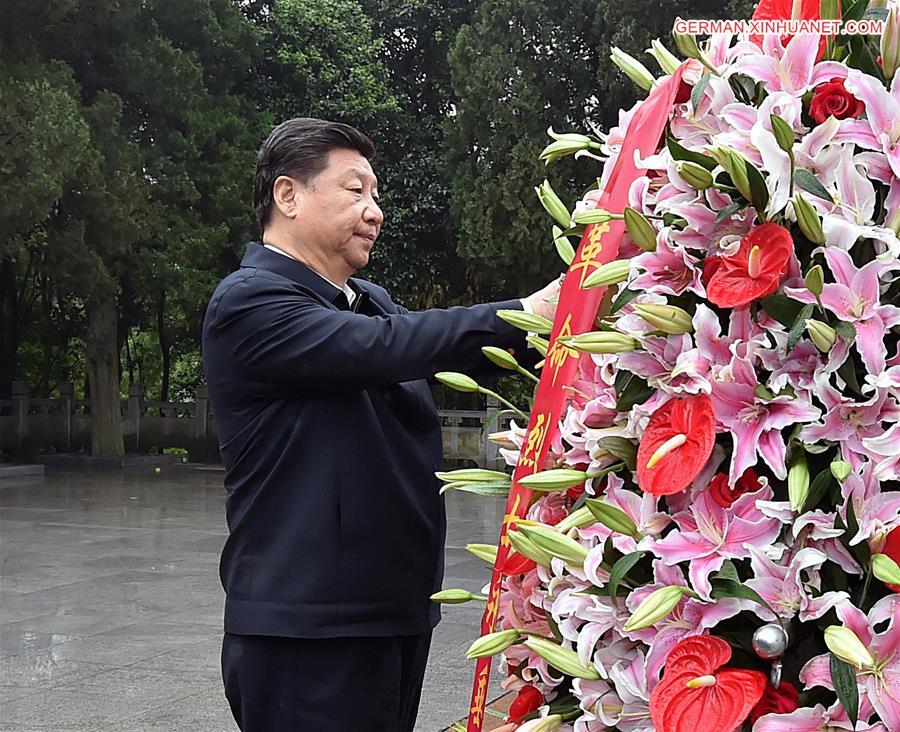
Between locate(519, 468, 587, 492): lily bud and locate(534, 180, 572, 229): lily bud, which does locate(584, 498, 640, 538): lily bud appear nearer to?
locate(519, 468, 587, 492): lily bud

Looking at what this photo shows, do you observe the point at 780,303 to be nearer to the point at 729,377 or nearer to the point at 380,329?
the point at 729,377

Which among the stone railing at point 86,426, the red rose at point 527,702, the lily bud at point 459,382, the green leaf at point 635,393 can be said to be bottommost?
the stone railing at point 86,426

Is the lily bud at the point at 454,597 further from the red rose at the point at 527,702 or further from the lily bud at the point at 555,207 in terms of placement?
the lily bud at the point at 555,207

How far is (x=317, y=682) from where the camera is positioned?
1.92 meters

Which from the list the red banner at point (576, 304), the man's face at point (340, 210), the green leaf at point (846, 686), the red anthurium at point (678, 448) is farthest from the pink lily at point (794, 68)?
the man's face at point (340, 210)

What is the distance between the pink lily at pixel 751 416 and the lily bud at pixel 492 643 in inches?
13.3

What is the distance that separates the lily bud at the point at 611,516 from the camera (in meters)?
1.15

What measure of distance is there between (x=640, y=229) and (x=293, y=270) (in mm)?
962

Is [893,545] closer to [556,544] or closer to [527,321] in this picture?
[556,544]

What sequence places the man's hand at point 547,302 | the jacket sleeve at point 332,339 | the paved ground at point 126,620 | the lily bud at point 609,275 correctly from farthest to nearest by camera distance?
the paved ground at point 126,620 < the jacket sleeve at point 332,339 < the man's hand at point 547,302 < the lily bud at point 609,275

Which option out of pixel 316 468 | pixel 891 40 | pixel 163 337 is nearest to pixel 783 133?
pixel 891 40

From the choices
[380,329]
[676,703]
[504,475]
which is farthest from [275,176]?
[676,703]

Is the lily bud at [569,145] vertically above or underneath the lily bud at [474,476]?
above

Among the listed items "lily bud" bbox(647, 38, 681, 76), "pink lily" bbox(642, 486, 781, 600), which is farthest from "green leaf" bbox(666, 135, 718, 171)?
"pink lily" bbox(642, 486, 781, 600)
